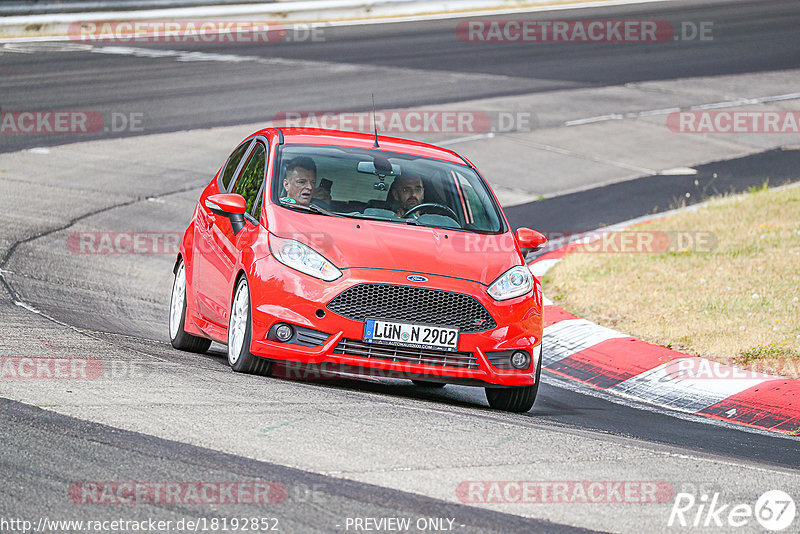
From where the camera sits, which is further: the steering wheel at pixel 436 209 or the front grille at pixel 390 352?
the steering wheel at pixel 436 209

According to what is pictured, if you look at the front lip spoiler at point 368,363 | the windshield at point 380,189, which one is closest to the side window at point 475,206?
the windshield at point 380,189

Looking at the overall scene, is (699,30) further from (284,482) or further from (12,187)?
(284,482)

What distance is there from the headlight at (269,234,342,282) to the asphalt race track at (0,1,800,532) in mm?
714

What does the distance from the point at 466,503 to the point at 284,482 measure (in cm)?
79

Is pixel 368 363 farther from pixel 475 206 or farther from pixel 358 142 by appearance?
pixel 358 142

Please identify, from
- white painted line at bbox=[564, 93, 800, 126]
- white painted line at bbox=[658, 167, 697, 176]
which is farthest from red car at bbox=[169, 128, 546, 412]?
white painted line at bbox=[564, 93, 800, 126]

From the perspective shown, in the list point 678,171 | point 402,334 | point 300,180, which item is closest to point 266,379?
point 402,334

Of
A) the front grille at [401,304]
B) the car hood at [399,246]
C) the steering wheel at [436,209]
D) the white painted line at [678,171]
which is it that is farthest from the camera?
the white painted line at [678,171]

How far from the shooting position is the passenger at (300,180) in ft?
26.8

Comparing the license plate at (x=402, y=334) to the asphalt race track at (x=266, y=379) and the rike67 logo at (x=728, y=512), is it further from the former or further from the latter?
the rike67 logo at (x=728, y=512)

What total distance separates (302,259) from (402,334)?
79 cm

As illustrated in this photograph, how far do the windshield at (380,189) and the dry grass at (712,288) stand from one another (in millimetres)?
A: 2394

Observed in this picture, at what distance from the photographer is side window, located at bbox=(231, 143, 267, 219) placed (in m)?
8.25

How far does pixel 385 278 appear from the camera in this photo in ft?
23.9
